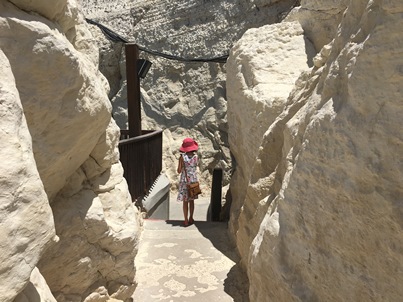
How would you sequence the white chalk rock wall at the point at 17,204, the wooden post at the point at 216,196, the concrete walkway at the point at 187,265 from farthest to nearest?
the wooden post at the point at 216,196 → the concrete walkway at the point at 187,265 → the white chalk rock wall at the point at 17,204

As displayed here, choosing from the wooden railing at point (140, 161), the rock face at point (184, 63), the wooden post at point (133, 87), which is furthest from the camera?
the rock face at point (184, 63)

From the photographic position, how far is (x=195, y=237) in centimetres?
421

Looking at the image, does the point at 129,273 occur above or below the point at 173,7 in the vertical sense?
below

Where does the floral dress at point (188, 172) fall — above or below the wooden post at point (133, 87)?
below

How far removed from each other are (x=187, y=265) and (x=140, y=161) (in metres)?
1.63

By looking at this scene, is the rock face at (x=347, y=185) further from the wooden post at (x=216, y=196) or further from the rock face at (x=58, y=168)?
the wooden post at (x=216, y=196)

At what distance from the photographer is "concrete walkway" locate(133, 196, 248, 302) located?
10.1 ft

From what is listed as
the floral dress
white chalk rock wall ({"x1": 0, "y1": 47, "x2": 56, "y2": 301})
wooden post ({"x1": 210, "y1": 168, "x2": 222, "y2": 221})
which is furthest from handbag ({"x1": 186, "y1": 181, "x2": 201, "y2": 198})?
white chalk rock wall ({"x1": 0, "y1": 47, "x2": 56, "y2": 301})

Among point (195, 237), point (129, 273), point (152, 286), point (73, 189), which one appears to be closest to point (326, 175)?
point (73, 189)

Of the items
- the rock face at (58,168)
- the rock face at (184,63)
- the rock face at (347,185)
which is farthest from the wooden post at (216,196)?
the rock face at (347,185)

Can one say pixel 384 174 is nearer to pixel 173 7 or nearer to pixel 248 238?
pixel 248 238

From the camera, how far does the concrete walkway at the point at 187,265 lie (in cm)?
307

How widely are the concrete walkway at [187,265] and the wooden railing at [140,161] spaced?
1.65 ft

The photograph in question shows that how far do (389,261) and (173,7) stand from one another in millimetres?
8780
